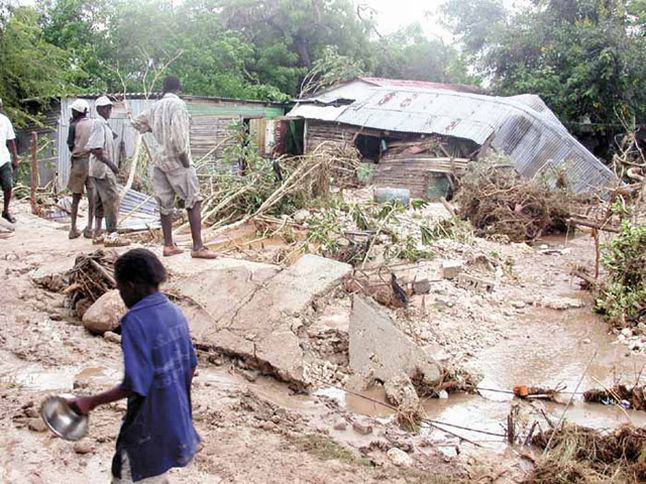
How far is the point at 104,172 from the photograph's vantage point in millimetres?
7035

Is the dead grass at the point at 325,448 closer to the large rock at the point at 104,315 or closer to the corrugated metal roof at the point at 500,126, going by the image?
the large rock at the point at 104,315

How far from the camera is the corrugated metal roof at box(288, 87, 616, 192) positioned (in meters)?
15.8

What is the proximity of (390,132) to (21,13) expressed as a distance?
29.9 ft

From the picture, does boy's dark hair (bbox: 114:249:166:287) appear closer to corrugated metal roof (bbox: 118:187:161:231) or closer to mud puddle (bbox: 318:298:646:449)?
mud puddle (bbox: 318:298:646:449)

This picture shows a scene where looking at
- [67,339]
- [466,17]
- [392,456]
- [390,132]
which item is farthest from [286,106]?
[392,456]

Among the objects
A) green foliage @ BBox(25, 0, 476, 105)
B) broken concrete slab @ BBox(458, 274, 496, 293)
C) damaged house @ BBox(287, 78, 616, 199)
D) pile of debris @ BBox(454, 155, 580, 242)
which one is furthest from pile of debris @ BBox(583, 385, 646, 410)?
green foliage @ BBox(25, 0, 476, 105)

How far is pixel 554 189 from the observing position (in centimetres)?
1209

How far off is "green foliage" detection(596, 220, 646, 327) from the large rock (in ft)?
15.5

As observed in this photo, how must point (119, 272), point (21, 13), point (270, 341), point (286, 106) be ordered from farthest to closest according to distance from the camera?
1. point (286, 106)
2. point (21, 13)
3. point (270, 341)
4. point (119, 272)

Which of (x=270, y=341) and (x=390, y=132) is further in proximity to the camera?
(x=390, y=132)

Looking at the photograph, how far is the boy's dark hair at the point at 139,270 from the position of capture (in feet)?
7.83

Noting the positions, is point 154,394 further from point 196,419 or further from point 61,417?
point 196,419

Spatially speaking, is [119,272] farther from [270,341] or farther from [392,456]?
[270,341]

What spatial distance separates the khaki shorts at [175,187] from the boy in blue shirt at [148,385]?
3758 mm
